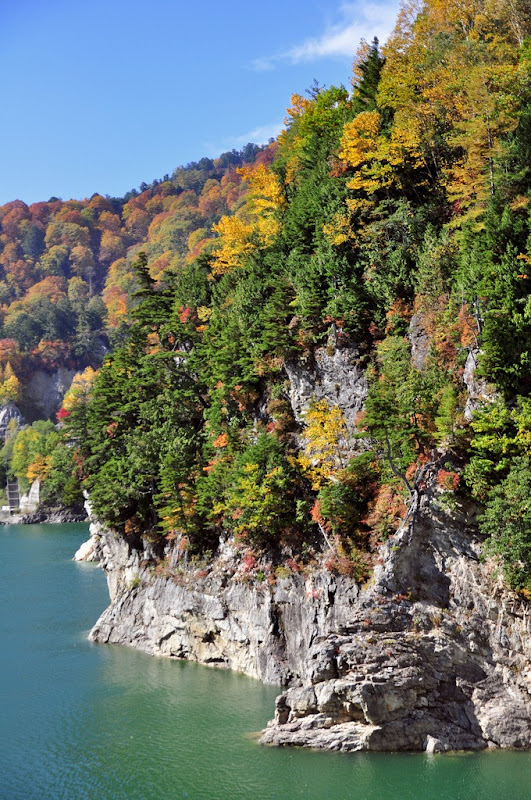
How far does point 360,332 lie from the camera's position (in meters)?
35.1

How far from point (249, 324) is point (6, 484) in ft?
275

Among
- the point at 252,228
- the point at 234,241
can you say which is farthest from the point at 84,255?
the point at 252,228

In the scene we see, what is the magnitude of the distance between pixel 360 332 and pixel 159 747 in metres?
19.6

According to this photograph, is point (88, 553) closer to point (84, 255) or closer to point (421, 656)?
point (421, 656)

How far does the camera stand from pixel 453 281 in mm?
31375

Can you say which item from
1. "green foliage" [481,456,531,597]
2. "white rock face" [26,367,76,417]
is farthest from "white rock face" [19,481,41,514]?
"green foliage" [481,456,531,597]

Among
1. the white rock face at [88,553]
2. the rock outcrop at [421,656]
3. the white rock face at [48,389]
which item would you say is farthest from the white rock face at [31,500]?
the rock outcrop at [421,656]

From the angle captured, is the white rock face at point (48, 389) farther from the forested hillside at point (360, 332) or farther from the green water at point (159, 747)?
the green water at point (159, 747)

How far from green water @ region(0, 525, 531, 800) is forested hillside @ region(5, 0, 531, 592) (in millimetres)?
6307

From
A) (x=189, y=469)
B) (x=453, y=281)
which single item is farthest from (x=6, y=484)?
(x=453, y=281)

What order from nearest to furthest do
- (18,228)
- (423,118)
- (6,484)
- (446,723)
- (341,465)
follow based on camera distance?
(446,723) → (341,465) → (423,118) → (6,484) → (18,228)

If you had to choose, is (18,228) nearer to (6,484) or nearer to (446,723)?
(6,484)

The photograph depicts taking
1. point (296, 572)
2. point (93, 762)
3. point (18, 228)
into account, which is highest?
point (18, 228)

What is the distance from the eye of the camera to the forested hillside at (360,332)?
28.1 meters
